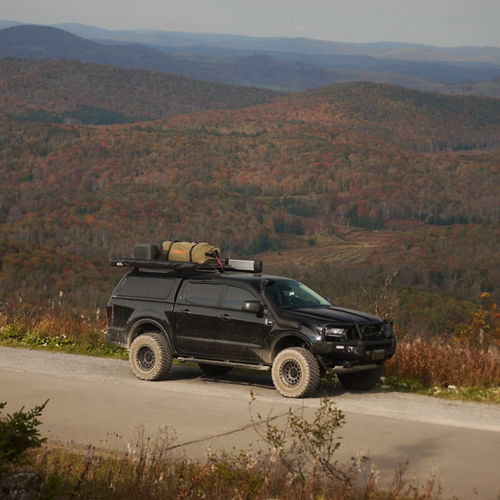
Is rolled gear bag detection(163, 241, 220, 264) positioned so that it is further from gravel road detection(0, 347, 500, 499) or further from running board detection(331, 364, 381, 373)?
running board detection(331, 364, 381, 373)

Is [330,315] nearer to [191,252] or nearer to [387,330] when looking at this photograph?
[387,330]

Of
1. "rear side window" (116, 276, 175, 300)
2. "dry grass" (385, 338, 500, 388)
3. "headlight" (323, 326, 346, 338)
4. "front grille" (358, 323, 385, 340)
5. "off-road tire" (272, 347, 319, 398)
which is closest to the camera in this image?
"off-road tire" (272, 347, 319, 398)

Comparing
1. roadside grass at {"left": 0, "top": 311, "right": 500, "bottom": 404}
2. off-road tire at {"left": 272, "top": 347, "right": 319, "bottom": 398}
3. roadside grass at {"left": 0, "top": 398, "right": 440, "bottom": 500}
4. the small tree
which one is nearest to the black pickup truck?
off-road tire at {"left": 272, "top": 347, "right": 319, "bottom": 398}

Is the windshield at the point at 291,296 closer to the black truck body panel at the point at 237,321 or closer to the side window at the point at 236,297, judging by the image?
the black truck body panel at the point at 237,321


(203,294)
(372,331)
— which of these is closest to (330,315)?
(372,331)

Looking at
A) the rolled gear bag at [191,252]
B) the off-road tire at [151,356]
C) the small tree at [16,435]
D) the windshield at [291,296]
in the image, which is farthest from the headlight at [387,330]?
the small tree at [16,435]

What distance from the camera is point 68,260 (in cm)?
11175

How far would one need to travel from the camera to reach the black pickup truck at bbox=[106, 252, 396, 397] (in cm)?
1135

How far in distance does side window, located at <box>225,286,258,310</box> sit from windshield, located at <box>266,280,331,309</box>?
0.28 m

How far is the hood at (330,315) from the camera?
37.8ft

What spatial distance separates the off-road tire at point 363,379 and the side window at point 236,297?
5.56 feet

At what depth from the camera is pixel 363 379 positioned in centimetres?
1209

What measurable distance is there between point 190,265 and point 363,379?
2.75m

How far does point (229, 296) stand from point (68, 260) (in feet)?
334
